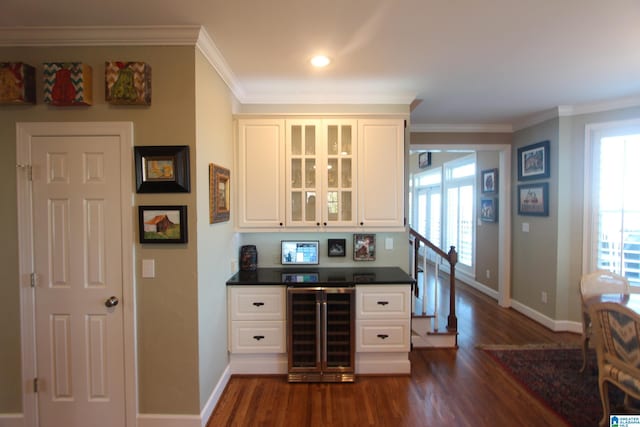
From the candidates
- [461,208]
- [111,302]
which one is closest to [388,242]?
[111,302]

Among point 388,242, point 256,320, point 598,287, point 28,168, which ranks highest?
point 28,168

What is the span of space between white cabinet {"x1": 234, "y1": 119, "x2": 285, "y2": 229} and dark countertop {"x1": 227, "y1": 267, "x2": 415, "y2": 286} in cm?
48

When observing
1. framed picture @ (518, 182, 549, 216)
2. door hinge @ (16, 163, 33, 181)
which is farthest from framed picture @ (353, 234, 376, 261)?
door hinge @ (16, 163, 33, 181)

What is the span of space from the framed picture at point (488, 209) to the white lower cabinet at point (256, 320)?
3.83 meters

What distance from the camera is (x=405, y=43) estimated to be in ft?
6.93

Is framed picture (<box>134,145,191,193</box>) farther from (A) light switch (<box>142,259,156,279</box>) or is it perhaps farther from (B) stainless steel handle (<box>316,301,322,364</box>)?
(B) stainless steel handle (<box>316,301,322,364</box>)

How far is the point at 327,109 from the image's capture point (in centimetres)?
299

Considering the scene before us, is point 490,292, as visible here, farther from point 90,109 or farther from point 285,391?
point 90,109

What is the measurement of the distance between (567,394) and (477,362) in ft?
2.26

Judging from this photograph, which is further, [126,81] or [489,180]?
[489,180]

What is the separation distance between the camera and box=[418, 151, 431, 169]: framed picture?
7.14m

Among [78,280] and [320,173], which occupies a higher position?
[320,173]

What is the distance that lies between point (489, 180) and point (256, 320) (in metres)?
4.32

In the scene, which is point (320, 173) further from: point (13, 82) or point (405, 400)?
point (13, 82)
